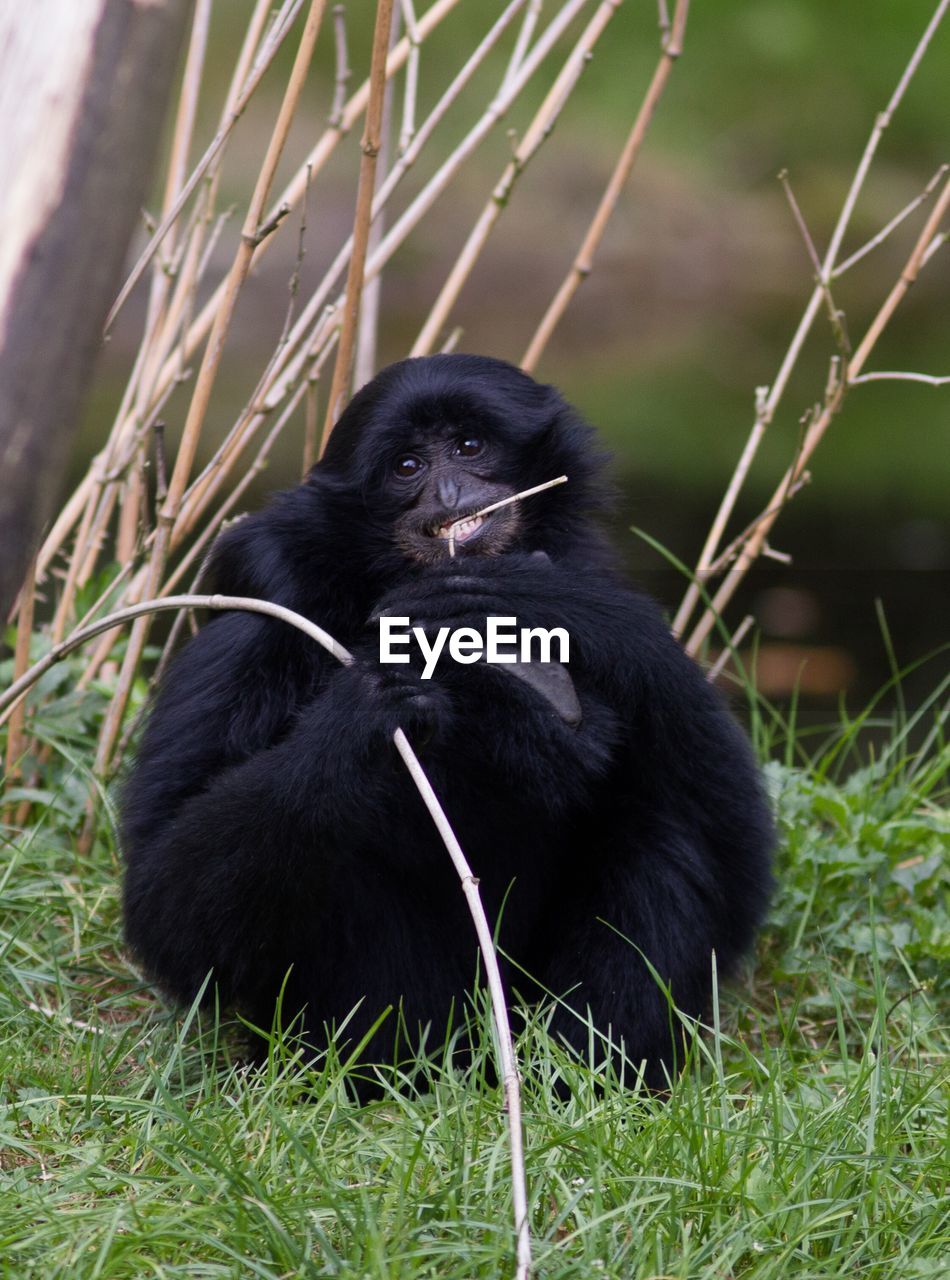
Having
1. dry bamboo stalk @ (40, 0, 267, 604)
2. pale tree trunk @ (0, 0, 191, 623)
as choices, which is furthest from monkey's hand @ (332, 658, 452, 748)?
dry bamboo stalk @ (40, 0, 267, 604)

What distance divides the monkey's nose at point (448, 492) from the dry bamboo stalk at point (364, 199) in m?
0.56

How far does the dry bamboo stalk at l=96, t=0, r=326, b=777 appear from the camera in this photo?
346cm

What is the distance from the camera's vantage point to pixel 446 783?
3.16 metres

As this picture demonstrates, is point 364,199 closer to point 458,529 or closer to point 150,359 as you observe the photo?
point 458,529

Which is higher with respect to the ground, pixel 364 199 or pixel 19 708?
pixel 364 199

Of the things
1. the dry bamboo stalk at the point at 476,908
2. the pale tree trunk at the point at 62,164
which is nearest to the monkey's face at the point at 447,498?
the dry bamboo stalk at the point at 476,908

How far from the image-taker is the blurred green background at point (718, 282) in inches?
393

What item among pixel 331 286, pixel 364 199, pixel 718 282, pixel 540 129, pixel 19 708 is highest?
pixel 718 282

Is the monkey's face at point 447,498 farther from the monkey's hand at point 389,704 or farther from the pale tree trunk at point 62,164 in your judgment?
the pale tree trunk at point 62,164

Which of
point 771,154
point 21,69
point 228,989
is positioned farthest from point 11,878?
point 771,154

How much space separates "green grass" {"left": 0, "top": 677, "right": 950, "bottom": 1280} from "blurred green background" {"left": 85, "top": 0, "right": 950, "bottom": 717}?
4.71 meters

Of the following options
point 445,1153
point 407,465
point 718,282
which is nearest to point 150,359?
point 407,465

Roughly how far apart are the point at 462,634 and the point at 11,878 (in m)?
1.73

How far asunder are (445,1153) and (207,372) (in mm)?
2110
